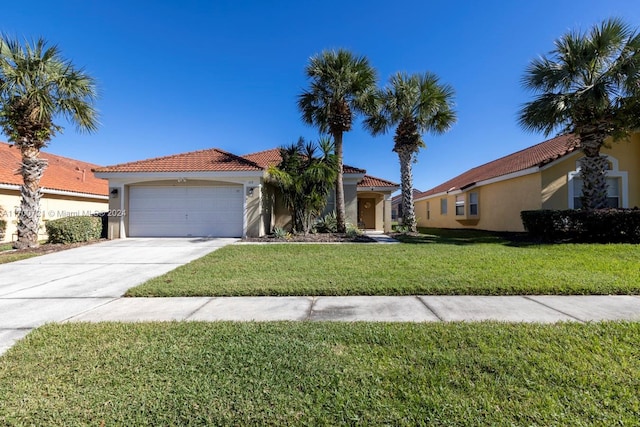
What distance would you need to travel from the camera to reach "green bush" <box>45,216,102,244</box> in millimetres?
10953

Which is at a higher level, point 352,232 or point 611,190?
point 611,190

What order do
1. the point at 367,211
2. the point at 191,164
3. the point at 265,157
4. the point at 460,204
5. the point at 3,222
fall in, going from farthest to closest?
the point at 367,211 < the point at 460,204 < the point at 265,157 < the point at 191,164 < the point at 3,222

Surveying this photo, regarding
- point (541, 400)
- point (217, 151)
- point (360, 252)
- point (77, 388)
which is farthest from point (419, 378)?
point (217, 151)

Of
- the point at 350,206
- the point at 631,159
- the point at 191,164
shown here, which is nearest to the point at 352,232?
the point at 350,206

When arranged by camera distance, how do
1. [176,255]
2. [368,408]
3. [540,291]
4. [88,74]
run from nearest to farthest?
[368,408], [540,291], [176,255], [88,74]

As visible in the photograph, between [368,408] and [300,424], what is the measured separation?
509 mm

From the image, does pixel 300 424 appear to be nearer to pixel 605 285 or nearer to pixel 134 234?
pixel 605 285

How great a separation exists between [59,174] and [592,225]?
27.6 meters

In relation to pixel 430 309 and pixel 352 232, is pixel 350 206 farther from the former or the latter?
pixel 430 309

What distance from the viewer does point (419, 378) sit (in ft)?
7.94

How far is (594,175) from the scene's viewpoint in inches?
428

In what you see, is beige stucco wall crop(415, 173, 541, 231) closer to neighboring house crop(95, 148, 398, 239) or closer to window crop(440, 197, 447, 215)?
window crop(440, 197, 447, 215)

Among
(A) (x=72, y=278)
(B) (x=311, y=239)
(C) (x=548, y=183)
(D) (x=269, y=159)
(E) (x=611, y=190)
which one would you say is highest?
(D) (x=269, y=159)

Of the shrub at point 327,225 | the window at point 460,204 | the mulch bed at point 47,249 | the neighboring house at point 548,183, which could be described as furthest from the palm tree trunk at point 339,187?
the window at point 460,204
